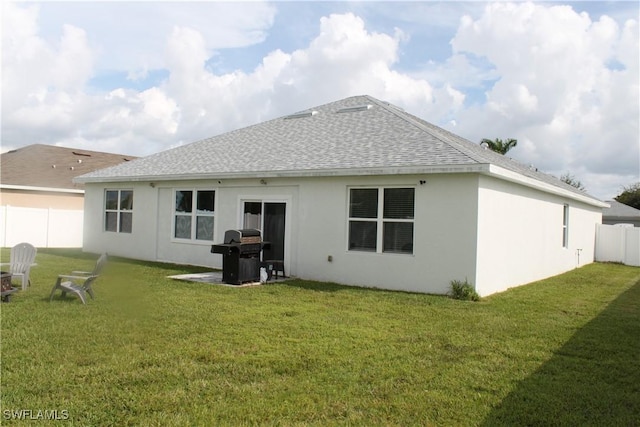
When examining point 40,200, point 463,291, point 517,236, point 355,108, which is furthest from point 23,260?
point 40,200

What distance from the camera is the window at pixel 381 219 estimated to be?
1169 cm

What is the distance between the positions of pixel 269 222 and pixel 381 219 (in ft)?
11.7

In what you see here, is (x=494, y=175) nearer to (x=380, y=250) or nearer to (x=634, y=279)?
(x=380, y=250)

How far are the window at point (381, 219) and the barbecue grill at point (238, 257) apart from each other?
2394mm

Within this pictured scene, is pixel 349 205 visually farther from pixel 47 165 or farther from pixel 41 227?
pixel 47 165

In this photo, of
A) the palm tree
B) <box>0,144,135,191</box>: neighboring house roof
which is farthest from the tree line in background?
<box>0,144,135,191</box>: neighboring house roof

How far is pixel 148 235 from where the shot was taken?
54.7 feet

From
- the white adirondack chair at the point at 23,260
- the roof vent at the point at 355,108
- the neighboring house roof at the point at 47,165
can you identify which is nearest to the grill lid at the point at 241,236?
the white adirondack chair at the point at 23,260

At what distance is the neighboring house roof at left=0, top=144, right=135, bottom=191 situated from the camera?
23.1 m

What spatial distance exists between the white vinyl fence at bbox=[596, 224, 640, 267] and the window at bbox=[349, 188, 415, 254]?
1518 cm

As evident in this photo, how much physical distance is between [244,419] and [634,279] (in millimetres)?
15682

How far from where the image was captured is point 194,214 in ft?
51.0

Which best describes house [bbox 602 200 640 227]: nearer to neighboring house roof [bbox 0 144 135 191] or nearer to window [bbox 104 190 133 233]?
window [bbox 104 190 133 233]

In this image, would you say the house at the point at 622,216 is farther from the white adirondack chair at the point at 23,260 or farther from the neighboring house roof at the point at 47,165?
the white adirondack chair at the point at 23,260
